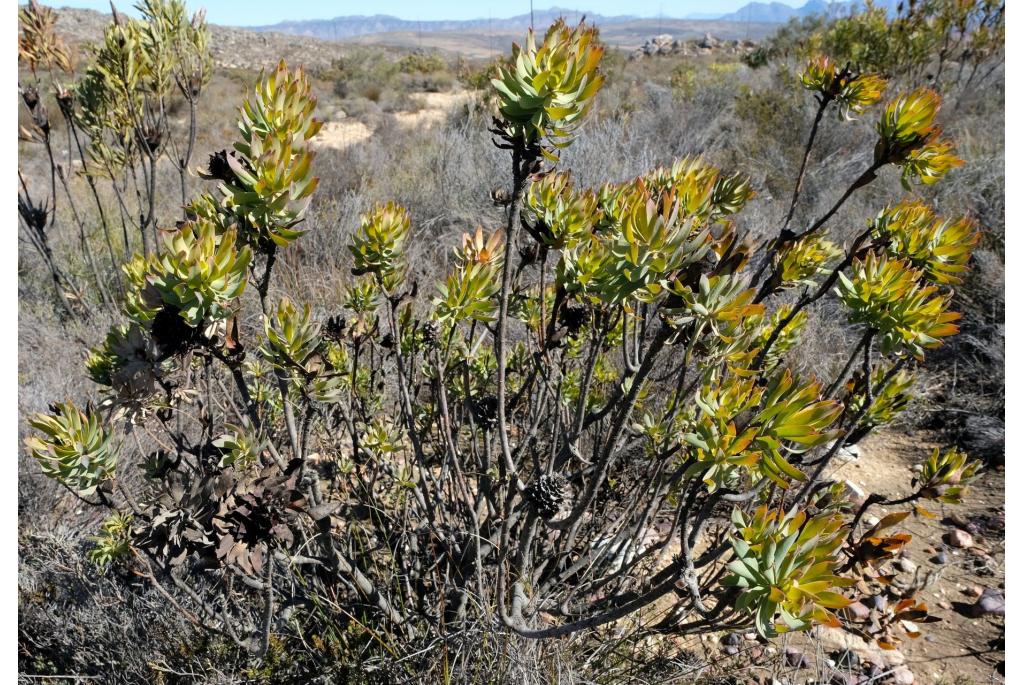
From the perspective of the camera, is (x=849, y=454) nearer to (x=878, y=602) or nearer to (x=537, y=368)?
(x=878, y=602)

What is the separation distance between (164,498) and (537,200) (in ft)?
3.48

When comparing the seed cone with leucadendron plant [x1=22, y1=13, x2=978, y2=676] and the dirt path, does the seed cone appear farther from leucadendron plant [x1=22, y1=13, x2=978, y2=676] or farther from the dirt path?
the dirt path

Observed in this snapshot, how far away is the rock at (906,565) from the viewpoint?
2.56 m

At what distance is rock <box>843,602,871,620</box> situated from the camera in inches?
74.8

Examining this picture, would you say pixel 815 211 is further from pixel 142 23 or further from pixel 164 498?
pixel 164 498

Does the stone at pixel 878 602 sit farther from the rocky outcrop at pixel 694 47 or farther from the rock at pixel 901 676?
the rocky outcrop at pixel 694 47

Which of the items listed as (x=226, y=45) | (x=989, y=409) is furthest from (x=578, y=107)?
(x=226, y=45)

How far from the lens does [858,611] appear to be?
2068 mm

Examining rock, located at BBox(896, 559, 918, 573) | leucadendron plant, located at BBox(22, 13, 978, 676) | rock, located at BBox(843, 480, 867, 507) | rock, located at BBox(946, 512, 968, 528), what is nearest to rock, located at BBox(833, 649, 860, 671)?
leucadendron plant, located at BBox(22, 13, 978, 676)

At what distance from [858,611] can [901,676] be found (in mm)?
222

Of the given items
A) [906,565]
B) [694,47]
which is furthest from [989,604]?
[694,47]

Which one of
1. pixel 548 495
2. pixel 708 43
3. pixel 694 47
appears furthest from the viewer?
pixel 708 43

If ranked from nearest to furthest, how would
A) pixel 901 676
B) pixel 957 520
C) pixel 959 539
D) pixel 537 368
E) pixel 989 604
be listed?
1. pixel 537 368
2. pixel 901 676
3. pixel 989 604
4. pixel 959 539
5. pixel 957 520

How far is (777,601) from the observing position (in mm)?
776
